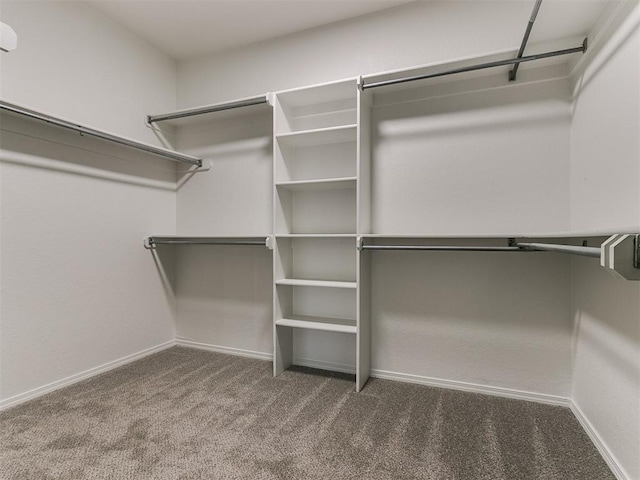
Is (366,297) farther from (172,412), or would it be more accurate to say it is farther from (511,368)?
(172,412)

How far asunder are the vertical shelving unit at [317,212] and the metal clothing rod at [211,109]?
18 centimetres

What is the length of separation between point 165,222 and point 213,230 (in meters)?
0.47

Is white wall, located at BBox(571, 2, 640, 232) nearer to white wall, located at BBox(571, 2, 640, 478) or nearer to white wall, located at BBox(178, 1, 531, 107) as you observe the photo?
white wall, located at BBox(571, 2, 640, 478)

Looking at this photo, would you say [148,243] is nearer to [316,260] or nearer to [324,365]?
[316,260]

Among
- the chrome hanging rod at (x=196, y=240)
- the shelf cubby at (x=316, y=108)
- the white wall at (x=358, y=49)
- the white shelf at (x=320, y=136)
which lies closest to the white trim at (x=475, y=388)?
the chrome hanging rod at (x=196, y=240)

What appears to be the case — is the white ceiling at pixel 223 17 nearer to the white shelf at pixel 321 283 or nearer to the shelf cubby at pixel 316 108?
the shelf cubby at pixel 316 108

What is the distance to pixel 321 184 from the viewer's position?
2258mm

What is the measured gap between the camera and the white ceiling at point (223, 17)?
2271mm

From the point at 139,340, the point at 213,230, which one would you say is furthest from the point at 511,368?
the point at 139,340

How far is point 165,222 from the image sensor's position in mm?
2951

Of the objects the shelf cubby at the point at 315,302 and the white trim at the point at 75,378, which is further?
the shelf cubby at the point at 315,302

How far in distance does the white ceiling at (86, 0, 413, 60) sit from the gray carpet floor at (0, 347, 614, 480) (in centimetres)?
267

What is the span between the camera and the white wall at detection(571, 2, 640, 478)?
4.30ft

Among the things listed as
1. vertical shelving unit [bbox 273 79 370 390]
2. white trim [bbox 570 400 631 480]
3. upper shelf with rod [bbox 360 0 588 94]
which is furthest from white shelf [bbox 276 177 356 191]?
white trim [bbox 570 400 631 480]
